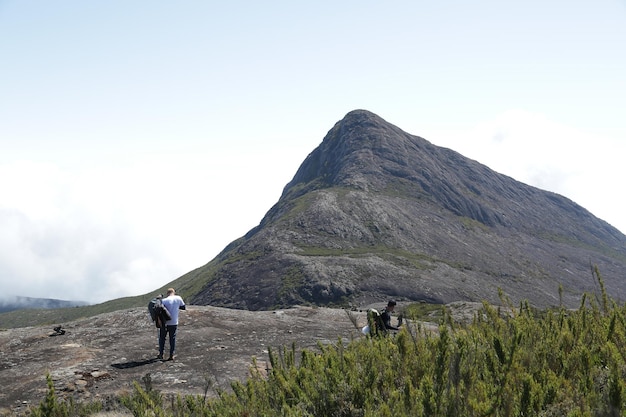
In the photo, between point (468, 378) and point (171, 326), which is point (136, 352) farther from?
point (468, 378)

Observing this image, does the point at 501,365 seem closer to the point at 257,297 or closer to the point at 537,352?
the point at 537,352

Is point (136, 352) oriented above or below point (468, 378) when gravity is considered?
below

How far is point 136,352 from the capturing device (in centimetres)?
1747

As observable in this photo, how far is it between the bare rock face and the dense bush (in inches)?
138

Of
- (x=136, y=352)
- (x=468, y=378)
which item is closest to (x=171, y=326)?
(x=136, y=352)

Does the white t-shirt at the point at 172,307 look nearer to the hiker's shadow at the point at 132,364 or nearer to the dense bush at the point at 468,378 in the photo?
the hiker's shadow at the point at 132,364

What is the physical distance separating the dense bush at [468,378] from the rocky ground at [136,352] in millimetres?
3067

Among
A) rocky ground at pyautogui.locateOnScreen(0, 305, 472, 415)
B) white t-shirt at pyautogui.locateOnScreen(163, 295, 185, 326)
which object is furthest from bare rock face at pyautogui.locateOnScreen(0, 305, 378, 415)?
white t-shirt at pyautogui.locateOnScreen(163, 295, 185, 326)

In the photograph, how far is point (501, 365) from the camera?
197 inches

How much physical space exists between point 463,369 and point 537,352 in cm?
170

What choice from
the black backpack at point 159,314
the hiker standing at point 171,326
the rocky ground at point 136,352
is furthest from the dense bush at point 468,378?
the hiker standing at point 171,326

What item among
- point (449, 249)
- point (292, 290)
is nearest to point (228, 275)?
point (292, 290)

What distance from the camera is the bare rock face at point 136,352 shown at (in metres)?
13.1

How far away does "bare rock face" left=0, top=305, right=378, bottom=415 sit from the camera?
43.1 ft
